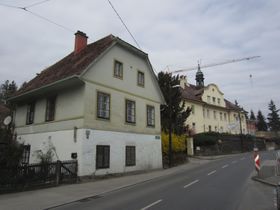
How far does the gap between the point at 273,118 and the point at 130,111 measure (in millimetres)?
92868

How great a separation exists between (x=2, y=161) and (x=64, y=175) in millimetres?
4250

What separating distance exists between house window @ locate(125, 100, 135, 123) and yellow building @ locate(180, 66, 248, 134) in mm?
26106

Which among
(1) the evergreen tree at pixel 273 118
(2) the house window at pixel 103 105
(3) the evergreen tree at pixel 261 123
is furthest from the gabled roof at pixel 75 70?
(3) the evergreen tree at pixel 261 123

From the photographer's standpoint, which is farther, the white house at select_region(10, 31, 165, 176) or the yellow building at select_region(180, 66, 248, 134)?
the yellow building at select_region(180, 66, 248, 134)

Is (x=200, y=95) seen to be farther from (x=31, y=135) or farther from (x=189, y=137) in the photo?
(x=31, y=135)

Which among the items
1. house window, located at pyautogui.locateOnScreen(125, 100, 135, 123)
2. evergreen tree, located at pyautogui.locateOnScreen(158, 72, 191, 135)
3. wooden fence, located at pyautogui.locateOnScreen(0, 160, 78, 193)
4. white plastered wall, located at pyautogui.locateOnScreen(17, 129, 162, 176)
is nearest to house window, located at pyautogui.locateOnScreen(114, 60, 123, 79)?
house window, located at pyautogui.locateOnScreen(125, 100, 135, 123)

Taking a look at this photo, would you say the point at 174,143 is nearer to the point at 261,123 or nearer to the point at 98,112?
the point at 98,112

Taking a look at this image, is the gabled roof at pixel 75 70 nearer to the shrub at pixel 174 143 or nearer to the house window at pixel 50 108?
the house window at pixel 50 108

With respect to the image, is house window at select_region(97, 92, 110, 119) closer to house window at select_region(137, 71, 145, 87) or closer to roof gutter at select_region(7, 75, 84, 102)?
roof gutter at select_region(7, 75, 84, 102)

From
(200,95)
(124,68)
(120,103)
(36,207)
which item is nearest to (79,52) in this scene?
(124,68)

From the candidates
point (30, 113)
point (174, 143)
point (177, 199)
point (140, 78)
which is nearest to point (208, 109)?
point (174, 143)

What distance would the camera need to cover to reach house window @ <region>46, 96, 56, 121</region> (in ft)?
75.0

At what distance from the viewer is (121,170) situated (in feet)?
73.4

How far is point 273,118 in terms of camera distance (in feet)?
346
